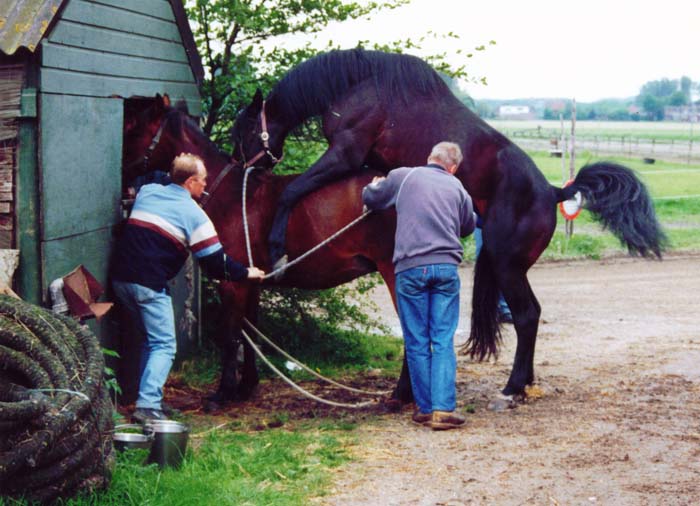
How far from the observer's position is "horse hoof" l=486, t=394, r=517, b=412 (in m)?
7.20

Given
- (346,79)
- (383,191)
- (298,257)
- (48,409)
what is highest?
(346,79)

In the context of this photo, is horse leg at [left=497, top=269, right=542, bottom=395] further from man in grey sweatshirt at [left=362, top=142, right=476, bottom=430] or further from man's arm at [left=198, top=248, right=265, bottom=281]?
man's arm at [left=198, top=248, right=265, bottom=281]

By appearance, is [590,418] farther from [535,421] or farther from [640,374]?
[640,374]

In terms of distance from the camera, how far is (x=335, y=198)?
724cm

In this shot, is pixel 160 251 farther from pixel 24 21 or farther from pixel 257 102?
pixel 257 102

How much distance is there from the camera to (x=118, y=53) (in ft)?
23.6

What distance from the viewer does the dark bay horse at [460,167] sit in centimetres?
725

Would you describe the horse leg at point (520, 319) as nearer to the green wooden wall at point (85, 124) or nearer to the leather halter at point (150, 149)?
the leather halter at point (150, 149)

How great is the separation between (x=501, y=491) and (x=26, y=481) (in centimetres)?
237

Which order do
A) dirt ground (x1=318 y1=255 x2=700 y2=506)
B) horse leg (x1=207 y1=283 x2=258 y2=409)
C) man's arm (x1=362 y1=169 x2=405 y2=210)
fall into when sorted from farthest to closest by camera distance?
horse leg (x1=207 y1=283 x2=258 y2=409) < man's arm (x1=362 y1=169 x2=405 y2=210) < dirt ground (x1=318 y1=255 x2=700 y2=506)

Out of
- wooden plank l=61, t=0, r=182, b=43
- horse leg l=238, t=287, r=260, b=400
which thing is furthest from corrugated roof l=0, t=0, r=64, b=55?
horse leg l=238, t=287, r=260, b=400

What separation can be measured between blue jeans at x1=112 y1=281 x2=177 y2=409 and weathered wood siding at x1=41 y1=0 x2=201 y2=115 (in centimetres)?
135

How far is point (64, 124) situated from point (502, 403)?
3630 mm

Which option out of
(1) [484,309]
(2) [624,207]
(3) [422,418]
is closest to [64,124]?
(3) [422,418]
